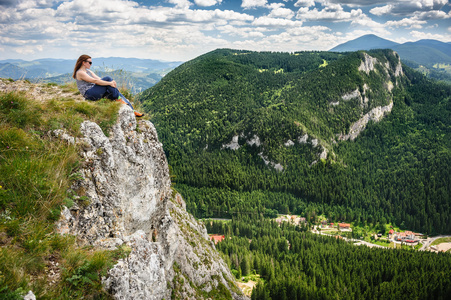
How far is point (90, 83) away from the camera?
14.8m

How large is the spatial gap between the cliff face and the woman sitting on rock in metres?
1.33

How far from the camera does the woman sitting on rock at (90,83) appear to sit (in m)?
14.3

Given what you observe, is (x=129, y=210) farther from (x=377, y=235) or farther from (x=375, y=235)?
(x=375, y=235)

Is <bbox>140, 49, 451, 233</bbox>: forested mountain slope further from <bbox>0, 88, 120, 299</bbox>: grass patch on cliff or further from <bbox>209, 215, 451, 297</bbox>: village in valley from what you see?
<bbox>0, 88, 120, 299</bbox>: grass patch on cliff

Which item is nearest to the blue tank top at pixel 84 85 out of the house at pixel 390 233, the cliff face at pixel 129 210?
the cliff face at pixel 129 210

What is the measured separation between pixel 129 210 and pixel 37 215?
21.9 feet

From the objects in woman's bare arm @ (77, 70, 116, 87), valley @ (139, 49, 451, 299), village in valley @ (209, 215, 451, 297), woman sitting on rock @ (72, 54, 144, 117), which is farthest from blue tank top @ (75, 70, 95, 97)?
village in valley @ (209, 215, 451, 297)

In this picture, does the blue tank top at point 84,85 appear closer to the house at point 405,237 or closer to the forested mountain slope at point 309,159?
the forested mountain slope at point 309,159

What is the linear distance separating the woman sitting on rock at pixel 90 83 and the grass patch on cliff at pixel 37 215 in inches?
155

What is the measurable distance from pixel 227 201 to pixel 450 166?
386 feet

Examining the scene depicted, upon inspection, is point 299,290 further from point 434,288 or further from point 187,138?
point 187,138

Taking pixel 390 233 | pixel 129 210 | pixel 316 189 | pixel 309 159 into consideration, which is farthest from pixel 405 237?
pixel 129 210

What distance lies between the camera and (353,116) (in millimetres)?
190000

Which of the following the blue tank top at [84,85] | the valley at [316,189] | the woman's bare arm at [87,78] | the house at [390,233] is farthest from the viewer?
the house at [390,233]
